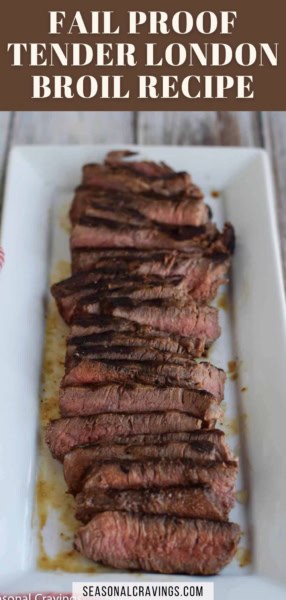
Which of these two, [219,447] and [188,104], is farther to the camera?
[188,104]

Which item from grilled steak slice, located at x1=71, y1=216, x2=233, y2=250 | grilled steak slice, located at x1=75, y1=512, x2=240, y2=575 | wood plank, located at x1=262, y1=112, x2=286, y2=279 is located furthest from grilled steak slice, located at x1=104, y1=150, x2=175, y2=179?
grilled steak slice, located at x1=75, y1=512, x2=240, y2=575

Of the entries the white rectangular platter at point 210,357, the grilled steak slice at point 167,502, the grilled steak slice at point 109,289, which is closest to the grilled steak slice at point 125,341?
the grilled steak slice at point 109,289

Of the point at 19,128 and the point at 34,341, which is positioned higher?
the point at 19,128

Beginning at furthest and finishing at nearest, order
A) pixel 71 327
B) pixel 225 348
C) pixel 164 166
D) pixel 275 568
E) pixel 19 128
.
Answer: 1. pixel 19 128
2. pixel 164 166
3. pixel 225 348
4. pixel 71 327
5. pixel 275 568

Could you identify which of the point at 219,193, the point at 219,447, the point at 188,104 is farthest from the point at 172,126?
the point at 219,447

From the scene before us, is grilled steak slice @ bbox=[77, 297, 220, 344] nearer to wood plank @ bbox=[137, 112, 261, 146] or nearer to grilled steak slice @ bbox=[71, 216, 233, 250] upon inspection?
grilled steak slice @ bbox=[71, 216, 233, 250]

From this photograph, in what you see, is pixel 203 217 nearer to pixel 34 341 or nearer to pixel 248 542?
pixel 34 341

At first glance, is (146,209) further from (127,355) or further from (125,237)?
(127,355)
